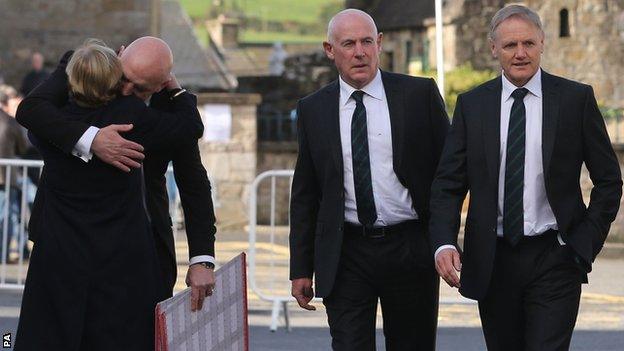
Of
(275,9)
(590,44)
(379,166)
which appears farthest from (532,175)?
(275,9)

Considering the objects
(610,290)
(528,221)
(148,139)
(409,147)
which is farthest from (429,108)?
(610,290)

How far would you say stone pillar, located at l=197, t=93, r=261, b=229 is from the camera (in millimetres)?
25609

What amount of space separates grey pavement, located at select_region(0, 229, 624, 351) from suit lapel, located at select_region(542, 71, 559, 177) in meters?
4.45

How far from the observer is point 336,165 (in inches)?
290

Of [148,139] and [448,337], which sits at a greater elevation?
[148,139]

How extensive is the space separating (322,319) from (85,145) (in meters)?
6.89

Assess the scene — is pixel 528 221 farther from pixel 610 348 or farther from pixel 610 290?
pixel 610 290

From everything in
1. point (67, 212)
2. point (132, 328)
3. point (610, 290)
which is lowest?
point (610, 290)

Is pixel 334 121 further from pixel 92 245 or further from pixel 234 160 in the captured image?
pixel 234 160

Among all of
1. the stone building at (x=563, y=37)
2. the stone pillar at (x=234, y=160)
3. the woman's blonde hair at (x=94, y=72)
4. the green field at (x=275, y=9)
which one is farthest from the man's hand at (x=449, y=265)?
the green field at (x=275, y=9)

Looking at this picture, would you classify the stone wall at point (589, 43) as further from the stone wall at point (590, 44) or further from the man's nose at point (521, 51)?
the man's nose at point (521, 51)

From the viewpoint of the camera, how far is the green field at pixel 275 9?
102 m

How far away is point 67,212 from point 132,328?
0.46m

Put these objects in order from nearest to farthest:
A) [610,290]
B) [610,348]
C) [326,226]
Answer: [326,226], [610,348], [610,290]
